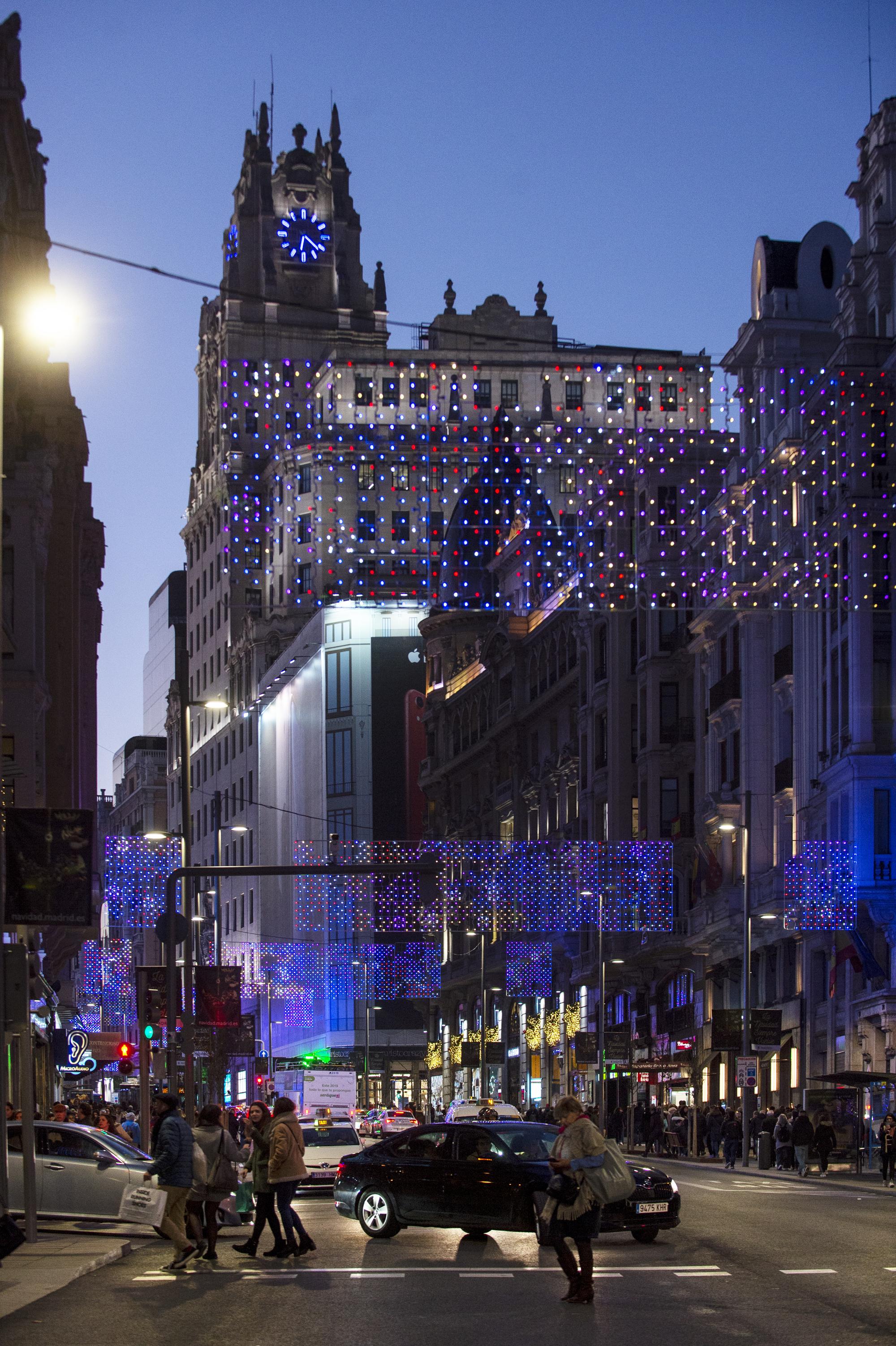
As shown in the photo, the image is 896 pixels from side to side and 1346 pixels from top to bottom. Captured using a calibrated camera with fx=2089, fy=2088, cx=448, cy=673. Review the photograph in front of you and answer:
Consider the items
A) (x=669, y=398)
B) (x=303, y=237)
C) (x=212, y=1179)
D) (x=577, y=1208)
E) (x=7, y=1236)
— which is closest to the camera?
(x=7, y=1236)

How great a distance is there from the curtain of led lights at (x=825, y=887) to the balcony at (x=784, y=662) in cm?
779

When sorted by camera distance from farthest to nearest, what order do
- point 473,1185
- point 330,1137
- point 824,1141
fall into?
1. point 824,1141
2. point 330,1137
3. point 473,1185

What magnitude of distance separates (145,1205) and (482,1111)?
1186 inches

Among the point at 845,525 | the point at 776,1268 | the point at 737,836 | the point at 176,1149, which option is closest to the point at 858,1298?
the point at 776,1268

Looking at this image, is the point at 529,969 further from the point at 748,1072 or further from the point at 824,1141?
the point at 824,1141

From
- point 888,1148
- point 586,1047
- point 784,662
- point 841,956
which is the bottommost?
point 586,1047

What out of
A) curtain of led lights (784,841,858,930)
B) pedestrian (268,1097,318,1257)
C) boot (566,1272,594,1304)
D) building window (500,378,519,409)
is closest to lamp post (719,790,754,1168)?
curtain of led lights (784,841,858,930)

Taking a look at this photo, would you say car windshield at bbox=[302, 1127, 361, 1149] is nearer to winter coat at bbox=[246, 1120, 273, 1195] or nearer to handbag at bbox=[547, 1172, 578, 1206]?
winter coat at bbox=[246, 1120, 273, 1195]

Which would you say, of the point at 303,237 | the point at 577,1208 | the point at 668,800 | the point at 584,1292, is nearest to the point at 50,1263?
the point at 577,1208

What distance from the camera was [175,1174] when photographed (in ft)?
63.6

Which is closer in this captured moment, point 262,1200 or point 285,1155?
point 285,1155

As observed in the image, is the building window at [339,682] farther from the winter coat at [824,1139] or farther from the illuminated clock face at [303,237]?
the winter coat at [824,1139]

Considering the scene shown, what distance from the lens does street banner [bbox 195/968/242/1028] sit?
3997 cm

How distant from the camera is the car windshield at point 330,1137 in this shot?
3734cm
